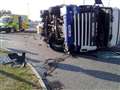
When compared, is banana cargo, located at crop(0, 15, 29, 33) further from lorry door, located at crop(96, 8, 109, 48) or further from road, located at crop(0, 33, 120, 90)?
lorry door, located at crop(96, 8, 109, 48)

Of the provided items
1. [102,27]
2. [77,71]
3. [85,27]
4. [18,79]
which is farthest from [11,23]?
[18,79]

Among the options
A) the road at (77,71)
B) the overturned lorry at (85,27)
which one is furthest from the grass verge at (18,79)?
the overturned lorry at (85,27)

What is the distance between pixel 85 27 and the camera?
15156 millimetres

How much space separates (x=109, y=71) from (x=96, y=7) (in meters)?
4.87

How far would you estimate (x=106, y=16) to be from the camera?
15734mm

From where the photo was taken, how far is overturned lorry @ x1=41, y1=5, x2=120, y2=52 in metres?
15.1

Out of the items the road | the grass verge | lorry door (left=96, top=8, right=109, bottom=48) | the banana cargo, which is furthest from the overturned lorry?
the banana cargo

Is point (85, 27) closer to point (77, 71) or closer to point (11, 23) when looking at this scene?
point (77, 71)

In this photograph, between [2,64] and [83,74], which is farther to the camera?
[2,64]

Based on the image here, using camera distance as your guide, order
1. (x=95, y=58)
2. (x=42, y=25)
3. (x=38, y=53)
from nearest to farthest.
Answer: (x=95, y=58) → (x=38, y=53) → (x=42, y=25)

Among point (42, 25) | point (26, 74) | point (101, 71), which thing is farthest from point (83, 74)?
point (42, 25)

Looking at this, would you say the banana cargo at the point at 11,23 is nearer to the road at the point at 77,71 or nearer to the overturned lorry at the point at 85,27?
the overturned lorry at the point at 85,27

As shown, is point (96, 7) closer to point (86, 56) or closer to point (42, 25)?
point (86, 56)

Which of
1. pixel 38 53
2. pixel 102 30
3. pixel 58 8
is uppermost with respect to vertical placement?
pixel 58 8
